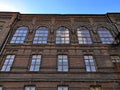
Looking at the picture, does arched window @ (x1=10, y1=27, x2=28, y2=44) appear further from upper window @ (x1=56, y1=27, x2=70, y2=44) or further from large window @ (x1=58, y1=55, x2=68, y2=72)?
large window @ (x1=58, y1=55, x2=68, y2=72)

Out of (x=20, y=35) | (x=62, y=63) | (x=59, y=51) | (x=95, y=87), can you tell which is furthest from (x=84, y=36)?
(x=20, y=35)

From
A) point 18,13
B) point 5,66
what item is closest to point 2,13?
point 18,13

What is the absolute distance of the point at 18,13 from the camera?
18.8 m

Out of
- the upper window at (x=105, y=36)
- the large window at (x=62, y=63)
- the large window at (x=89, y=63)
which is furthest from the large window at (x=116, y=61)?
the large window at (x=62, y=63)

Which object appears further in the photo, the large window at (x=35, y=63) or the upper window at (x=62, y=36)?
the upper window at (x=62, y=36)

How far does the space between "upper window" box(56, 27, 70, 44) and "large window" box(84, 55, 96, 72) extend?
280 centimetres

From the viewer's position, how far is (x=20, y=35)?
16.2 metres

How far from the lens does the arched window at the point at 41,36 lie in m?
15.5

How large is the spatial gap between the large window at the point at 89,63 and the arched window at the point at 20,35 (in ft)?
22.0

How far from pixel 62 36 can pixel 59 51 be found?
2465 millimetres

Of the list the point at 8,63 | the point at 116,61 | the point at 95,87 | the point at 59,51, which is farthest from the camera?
the point at 59,51

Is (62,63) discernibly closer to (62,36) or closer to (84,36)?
(62,36)

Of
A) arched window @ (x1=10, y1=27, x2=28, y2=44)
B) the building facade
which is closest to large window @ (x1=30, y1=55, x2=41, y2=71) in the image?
the building facade

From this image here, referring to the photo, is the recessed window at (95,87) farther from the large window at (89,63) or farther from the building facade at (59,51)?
the large window at (89,63)
